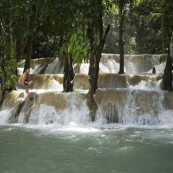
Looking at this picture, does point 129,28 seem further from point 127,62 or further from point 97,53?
point 97,53

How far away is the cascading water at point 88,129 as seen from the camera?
689cm

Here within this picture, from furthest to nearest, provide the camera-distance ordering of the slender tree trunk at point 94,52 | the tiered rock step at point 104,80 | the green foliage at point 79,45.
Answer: the tiered rock step at point 104,80, the slender tree trunk at point 94,52, the green foliage at point 79,45

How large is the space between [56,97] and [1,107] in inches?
98.7

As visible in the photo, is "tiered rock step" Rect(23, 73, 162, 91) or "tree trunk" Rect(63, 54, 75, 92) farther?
"tiered rock step" Rect(23, 73, 162, 91)

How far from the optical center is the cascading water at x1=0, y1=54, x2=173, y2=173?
6891mm

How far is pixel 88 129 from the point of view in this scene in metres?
10.6

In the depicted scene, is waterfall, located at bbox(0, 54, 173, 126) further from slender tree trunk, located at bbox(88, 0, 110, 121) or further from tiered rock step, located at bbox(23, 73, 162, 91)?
tiered rock step, located at bbox(23, 73, 162, 91)

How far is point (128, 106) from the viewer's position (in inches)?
487

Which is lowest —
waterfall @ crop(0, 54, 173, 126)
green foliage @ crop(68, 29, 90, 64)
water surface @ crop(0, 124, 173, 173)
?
water surface @ crop(0, 124, 173, 173)

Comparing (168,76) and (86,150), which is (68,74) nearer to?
(168,76)

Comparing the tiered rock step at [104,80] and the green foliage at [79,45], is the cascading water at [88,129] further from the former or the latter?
the green foliage at [79,45]

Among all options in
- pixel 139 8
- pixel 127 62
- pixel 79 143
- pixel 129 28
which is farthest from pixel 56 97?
pixel 129 28

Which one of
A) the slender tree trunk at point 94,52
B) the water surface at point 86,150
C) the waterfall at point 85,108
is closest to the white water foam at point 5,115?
the waterfall at point 85,108

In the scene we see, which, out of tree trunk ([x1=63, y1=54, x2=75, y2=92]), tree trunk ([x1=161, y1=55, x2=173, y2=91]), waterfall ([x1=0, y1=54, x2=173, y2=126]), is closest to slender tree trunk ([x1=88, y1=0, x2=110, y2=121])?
waterfall ([x1=0, y1=54, x2=173, y2=126])
